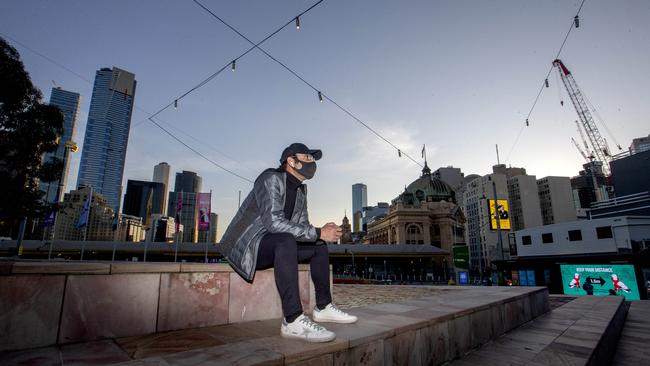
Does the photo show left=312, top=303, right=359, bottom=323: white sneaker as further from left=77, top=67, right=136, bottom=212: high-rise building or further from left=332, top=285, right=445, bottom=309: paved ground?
left=77, top=67, right=136, bottom=212: high-rise building

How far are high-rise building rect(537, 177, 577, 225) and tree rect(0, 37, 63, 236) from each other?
148 meters

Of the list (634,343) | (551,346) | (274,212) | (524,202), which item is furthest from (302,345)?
(524,202)

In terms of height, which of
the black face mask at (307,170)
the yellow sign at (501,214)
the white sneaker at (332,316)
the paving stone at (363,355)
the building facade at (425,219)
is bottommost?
the paving stone at (363,355)

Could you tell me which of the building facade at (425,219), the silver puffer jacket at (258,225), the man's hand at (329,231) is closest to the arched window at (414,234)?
the building facade at (425,219)

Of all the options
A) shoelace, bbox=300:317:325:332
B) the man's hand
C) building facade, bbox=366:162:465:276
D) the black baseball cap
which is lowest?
shoelace, bbox=300:317:325:332

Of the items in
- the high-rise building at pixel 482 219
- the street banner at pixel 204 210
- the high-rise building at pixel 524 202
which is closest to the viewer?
the street banner at pixel 204 210

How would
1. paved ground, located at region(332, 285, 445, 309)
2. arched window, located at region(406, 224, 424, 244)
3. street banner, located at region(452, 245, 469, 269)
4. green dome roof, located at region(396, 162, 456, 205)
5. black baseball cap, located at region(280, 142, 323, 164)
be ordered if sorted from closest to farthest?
1. black baseball cap, located at region(280, 142, 323, 164)
2. paved ground, located at region(332, 285, 445, 309)
3. street banner, located at region(452, 245, 469, 269)
4. arched window, located at region(406, 224, 424, 244)
5. green dome roof, located at region(396, 162, 456, 205)

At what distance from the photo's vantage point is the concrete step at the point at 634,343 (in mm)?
4496

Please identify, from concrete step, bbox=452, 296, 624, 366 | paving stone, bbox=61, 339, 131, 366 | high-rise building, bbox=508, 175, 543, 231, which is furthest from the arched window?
paving stone, bbox=61, 339, 131, 366

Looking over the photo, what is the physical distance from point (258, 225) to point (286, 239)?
0.40m

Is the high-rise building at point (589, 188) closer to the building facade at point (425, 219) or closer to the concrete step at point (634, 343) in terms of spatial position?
the building facade at point (425, 219)

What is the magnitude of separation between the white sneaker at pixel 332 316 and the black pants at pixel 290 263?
0.25 ft

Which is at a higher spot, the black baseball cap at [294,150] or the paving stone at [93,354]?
the black baseball cap at [294,150]

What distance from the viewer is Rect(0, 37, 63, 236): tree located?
1410 cm
